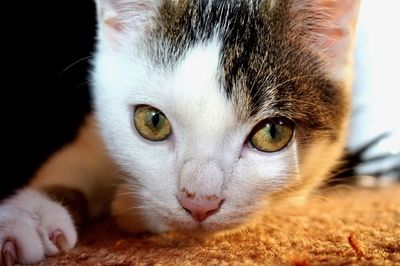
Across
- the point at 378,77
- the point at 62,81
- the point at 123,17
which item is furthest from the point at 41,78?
the point at 378,77

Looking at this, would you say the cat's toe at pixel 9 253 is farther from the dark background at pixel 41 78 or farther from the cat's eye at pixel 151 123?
the dark background at pixel 41 78

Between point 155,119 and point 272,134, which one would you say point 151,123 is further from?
point 272,134

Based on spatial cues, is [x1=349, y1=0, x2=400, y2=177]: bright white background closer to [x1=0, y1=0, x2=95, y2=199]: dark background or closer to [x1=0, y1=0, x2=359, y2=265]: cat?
[x1=0, y1=0, x2=359, y2=265]: cat

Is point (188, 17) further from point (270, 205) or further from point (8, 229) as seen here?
point (8, 229)

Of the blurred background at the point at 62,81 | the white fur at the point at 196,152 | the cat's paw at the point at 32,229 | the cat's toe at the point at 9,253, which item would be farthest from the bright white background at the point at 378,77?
the cat's toe at the point at 9,253

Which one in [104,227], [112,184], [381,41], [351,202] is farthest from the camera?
[381,41]

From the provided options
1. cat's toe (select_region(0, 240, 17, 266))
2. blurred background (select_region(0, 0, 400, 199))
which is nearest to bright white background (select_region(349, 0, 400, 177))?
blurred background (select_region(0, 0, 400, 199))

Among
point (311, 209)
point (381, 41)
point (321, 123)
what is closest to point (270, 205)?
point (321, 123)
